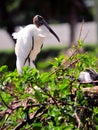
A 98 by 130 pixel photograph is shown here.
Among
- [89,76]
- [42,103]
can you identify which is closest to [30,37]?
[89,76]

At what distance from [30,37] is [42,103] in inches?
38.9

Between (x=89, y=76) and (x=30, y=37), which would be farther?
(x=30, y=37)

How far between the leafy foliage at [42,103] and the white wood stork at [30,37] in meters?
0.80

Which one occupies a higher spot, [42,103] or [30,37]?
[30,37]

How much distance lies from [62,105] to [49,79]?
16cm

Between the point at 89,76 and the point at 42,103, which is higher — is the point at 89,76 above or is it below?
above

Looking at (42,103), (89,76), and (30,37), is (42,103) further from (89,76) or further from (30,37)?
(30,37)

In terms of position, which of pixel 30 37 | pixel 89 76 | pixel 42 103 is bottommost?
pixel 42 103

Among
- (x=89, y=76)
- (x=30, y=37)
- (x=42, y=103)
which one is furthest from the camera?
(x=30, y=37)

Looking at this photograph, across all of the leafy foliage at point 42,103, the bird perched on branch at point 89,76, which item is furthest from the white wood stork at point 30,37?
the leafy foliage at point 42,103

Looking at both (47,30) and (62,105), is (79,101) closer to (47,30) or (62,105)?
(62,105)

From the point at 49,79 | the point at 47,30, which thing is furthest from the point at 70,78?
the point at 47,30

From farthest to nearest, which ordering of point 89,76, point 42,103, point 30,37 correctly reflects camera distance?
1. point 30,37
2. point 89,76
3. point 42,103

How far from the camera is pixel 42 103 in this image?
3379 millimetres
